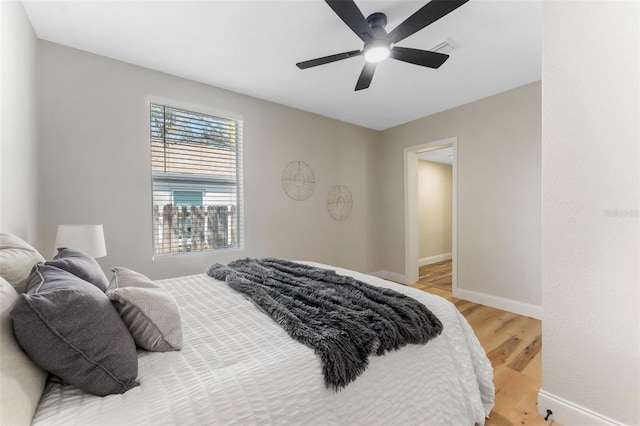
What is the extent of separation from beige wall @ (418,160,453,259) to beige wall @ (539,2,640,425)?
392cm

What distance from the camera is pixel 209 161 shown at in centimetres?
290

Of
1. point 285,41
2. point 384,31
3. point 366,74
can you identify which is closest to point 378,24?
point 384,31

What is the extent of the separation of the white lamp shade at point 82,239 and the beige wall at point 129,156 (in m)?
0.46

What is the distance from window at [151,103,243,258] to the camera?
103 inches

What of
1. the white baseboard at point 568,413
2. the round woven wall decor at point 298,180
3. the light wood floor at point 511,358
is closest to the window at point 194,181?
the round woven wall decor at point 298,180

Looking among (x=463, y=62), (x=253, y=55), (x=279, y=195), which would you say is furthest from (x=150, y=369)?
(x=463, y=62)

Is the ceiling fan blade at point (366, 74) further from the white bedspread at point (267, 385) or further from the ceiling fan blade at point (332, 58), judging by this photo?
the white bedspread at point (267, 385)

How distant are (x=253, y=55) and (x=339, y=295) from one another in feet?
6.89

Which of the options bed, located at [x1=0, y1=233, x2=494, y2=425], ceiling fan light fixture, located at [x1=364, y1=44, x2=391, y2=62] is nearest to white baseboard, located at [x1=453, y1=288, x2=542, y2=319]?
bed, located at [x1=0, y1=233, x2=494, y2=425]

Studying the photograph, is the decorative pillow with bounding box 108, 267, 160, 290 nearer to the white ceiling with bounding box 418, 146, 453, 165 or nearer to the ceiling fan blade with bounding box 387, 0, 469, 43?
the ceiling fan blade with bounding box 387, 0, 469, 43

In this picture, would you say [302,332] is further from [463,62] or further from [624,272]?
[463,62]

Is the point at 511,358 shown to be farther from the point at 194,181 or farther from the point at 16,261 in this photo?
the point at 194,181

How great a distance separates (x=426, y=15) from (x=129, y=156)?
8.41 ft

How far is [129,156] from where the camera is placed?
241 centimetres
